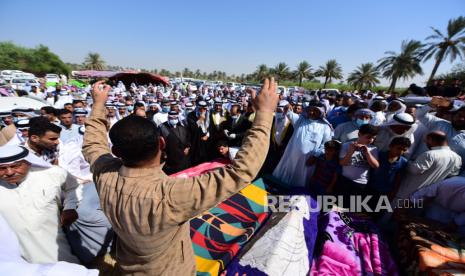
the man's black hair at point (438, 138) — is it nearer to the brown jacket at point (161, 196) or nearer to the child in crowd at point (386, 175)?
the child in crowd at point (386, 175)

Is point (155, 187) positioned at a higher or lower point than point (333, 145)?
higher

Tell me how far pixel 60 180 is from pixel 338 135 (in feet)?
14.4

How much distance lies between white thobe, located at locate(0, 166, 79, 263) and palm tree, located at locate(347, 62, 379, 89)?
42630mm

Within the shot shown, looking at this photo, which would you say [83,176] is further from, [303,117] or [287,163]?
[303,117]

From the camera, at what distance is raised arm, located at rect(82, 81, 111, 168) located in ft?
4.84

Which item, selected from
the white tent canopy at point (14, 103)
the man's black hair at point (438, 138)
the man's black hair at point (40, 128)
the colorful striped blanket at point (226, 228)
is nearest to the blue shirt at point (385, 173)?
the man's black hair at point (438, 138)

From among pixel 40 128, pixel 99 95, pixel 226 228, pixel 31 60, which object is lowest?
pixel 226 228

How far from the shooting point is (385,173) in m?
3.20

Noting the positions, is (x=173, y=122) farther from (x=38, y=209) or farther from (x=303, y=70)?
(x=303, y=70)

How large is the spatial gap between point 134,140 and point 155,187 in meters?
0.25

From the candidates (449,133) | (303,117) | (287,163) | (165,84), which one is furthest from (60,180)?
(165,84)

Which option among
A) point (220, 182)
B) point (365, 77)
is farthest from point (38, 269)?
point (365, 77)

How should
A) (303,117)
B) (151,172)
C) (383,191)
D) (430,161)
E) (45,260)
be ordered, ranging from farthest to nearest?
1. (303,117)
2. (383,191)
3. (430,161)
4. (45,260)
5. (151,172)

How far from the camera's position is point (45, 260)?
2.16 metres
